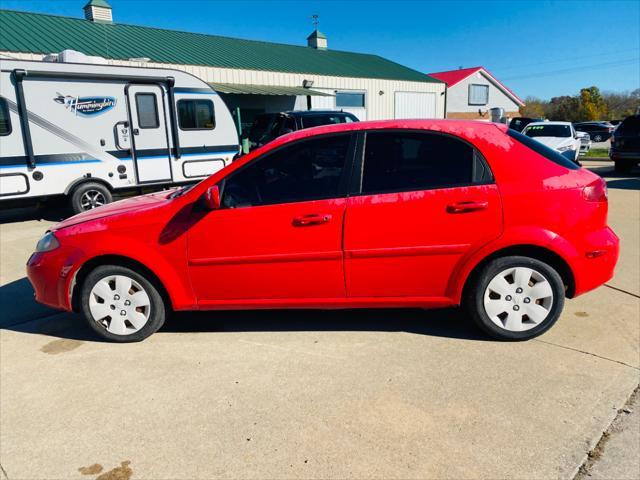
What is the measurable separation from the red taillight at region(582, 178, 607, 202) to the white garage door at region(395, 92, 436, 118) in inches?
960

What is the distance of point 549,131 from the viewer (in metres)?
15.5

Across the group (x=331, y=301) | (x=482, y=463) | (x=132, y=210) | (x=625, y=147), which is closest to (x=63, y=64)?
(x=132, y=210)

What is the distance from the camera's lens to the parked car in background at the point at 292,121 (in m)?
10.3

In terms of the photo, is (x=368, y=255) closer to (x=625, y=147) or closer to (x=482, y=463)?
(x=482, y=463)

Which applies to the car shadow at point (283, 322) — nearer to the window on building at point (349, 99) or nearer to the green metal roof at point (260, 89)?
the green metal roof at point (260, 89)

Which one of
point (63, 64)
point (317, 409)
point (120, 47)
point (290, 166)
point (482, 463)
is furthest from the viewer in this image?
point (120, 47)

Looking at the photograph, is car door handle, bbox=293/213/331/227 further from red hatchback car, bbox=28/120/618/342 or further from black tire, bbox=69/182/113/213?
black tire, bbox=69/182/113/213

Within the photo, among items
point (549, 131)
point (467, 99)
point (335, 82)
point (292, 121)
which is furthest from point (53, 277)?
point (467, 99)

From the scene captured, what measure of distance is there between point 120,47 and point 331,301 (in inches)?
691

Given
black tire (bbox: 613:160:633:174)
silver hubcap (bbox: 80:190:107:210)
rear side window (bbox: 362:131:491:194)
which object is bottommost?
black tire (bbox: 613:160:633:174)

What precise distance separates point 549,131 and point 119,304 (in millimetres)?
15479

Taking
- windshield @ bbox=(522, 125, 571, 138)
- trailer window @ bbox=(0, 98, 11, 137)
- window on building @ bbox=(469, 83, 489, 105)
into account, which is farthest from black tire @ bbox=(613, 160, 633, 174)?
window on building @ bbox=(469, 83, 489, 105)

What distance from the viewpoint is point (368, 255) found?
3369 millimetres

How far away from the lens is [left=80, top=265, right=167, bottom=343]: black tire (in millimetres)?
3594
